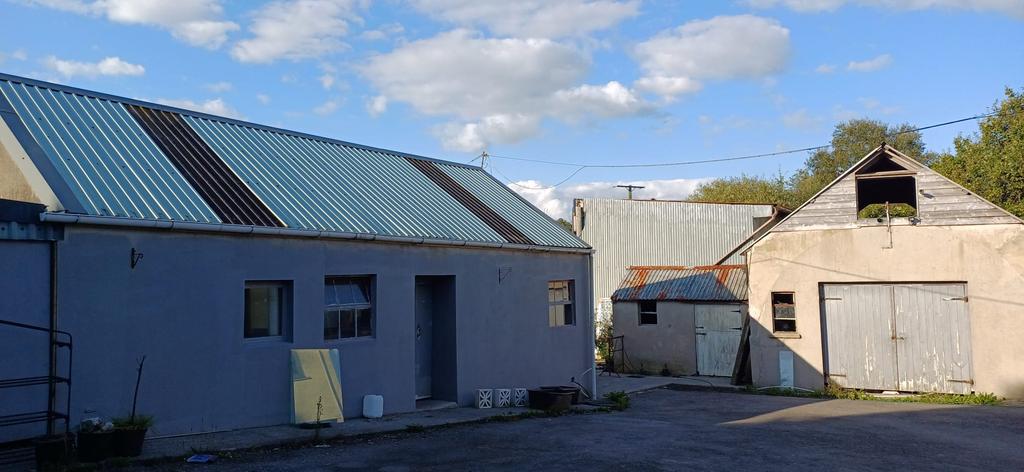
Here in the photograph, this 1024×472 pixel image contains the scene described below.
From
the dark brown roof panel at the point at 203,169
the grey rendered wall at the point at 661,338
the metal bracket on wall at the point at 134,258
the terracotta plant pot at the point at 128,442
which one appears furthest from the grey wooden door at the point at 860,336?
the terracotta plant pot at the point at 128,442

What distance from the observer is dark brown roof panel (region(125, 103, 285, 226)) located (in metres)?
10.6

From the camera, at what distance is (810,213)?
1819 centimetres

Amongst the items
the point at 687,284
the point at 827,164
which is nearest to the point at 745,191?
the point at 827,164

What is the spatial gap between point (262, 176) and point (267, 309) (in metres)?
2.52

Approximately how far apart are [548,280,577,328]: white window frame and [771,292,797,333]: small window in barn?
512cm

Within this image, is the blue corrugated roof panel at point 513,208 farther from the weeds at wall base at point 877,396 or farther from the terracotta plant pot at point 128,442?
the terracotta plant pot at point 128,442

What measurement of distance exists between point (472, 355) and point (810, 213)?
9.23 m

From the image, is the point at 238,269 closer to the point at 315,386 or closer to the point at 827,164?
the point at 315,386

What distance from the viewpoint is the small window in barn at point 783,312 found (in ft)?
60.3

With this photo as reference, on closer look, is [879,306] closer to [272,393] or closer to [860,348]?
[860,348]

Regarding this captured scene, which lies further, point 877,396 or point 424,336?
point 877,396

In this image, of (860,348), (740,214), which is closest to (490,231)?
(860,348)

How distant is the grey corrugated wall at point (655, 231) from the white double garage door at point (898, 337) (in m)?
9.48

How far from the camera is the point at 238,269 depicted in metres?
10.4
